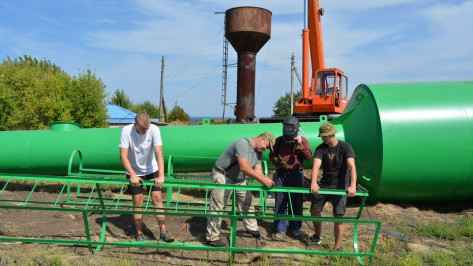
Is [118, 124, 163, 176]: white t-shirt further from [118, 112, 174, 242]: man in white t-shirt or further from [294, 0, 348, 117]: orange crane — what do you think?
[294, 0, 348, 117]: orange crane

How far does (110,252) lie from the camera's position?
411 cm

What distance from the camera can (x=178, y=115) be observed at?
1829 inches

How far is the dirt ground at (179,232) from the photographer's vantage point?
4.04m

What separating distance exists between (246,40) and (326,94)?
3.37 meters

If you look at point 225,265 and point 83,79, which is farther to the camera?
point 83,79

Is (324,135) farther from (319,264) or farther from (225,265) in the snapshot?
(225,265)

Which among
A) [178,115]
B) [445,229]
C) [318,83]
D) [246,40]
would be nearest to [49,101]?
[246,40]

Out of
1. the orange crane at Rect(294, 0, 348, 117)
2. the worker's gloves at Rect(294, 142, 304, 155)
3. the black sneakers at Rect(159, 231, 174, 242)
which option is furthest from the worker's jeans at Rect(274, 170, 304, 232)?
the orange crane at Rect(294, 0, 348, 117)

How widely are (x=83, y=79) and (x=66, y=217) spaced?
1647 cm

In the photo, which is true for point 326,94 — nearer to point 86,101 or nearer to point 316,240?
point 316,240

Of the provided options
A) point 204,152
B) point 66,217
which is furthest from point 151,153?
point 204,152

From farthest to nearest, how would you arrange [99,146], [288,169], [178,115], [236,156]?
[178,115], [99,146], [288,169], [236,156]

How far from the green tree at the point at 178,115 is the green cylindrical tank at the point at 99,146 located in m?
37.4

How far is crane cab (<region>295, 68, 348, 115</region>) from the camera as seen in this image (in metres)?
11.4
